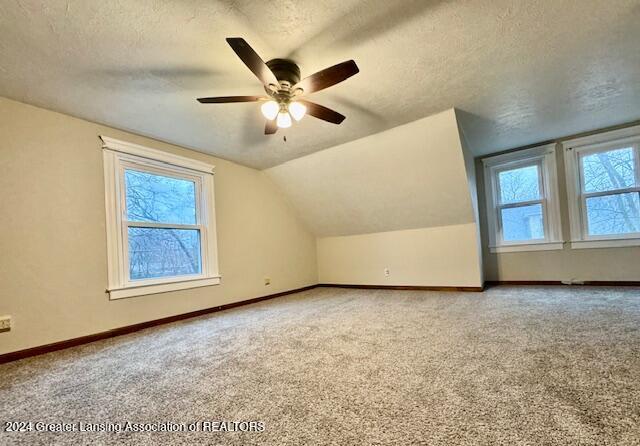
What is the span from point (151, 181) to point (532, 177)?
212 inches

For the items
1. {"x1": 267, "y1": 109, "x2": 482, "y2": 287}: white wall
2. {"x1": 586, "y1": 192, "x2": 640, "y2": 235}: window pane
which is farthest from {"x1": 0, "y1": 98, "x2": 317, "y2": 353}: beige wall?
{"x1": 586, "y1": 192, "x2": 640, "y2": 235}: window pane

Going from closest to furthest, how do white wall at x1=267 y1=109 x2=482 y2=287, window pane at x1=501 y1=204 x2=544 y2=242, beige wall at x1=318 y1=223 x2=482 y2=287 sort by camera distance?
white wall at x1=267 y1=109 x2=482 y2=287 < beige wall at x1=318 y1=223 x2=482 y2=287 < window pane at x1=501 y1=204 x2=544 y2=242

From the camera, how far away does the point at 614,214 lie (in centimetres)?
387

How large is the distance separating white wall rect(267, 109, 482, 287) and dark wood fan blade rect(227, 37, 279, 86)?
77.9 inches

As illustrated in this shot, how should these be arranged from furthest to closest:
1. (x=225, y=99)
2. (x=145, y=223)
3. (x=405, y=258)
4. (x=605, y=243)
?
(x=405, y=258) < (x=605, y=243) < (x=145, y=223) < (x=225, y=99)

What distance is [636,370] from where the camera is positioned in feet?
5.00

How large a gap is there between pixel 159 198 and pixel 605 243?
230 inches

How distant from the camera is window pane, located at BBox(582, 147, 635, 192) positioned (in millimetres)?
3805

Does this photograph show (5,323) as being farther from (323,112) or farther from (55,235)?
(323,112)

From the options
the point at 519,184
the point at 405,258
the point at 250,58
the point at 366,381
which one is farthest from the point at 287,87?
the point at 519,184

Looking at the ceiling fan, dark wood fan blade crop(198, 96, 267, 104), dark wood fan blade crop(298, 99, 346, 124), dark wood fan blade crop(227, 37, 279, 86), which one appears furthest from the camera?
dark wood fan blade crop(298, 99, 346, 124)

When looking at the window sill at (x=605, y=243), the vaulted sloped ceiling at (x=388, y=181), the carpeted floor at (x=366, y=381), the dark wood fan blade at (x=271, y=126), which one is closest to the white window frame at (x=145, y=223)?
the carpeted floor at (x=366, y=381)

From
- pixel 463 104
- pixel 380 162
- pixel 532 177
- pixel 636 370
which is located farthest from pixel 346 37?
pixel 532 177

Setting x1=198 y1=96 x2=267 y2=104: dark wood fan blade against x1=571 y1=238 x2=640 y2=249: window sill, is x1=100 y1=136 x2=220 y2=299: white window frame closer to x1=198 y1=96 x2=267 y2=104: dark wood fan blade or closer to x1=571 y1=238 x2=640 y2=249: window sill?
x1=198 y1=96 x2=267 y2=104: dark wood fan blade
